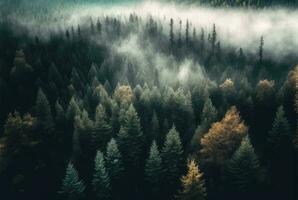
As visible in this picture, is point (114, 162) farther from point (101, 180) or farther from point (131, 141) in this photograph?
point (131, 141)

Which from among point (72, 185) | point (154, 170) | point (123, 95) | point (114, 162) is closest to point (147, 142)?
point (114, 162)

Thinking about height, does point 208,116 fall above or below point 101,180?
above

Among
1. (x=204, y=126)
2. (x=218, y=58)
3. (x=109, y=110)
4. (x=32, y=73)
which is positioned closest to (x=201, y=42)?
(x=218, y=58)

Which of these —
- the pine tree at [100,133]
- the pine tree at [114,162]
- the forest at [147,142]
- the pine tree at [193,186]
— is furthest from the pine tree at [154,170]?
the pine tree at [100,133]

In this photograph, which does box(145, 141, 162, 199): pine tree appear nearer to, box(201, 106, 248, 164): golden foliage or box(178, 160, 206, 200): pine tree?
box(178, 160, 206, 200): pine tree

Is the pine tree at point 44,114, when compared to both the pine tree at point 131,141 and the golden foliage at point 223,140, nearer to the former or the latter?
the pine tree at point 131,141
